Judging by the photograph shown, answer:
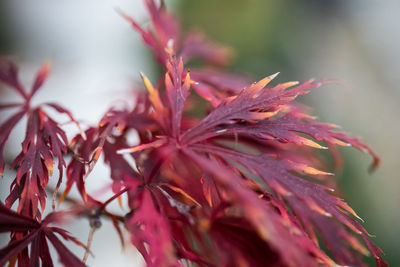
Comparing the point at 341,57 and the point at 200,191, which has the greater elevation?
the point at 341,57

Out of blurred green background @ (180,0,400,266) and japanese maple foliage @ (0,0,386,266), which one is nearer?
japanese maple foliage @ (0,0,386,266)

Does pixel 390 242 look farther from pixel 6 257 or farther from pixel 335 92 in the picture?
pixel 6 257

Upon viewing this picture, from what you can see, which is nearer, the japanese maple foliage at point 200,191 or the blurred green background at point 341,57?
the japanese maple foliage at point 200,191

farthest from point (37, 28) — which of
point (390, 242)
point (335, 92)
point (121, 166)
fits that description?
point (121, 166)

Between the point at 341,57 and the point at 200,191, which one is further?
the point at 341,57
